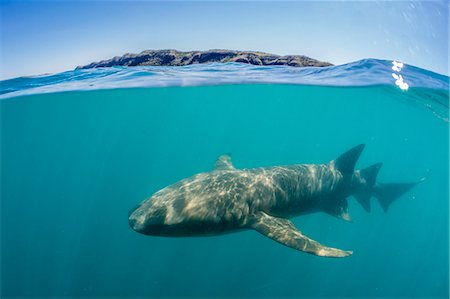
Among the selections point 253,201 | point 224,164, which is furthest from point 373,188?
point 253,201

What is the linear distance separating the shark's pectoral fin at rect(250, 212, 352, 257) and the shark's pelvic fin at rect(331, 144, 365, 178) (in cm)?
409

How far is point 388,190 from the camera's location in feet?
41.4

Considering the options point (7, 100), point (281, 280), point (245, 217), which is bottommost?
point (281, 280)

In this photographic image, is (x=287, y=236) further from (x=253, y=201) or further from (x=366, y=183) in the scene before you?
(x=366, y=183)

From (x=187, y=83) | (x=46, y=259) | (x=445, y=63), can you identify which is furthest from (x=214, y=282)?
(x=445, y=63)

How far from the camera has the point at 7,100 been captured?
76.7ft

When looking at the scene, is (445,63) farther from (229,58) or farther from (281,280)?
(281,280)

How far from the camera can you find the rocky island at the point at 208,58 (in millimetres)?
20923

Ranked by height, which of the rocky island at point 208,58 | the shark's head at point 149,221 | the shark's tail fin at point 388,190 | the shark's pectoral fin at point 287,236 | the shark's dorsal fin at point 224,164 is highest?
the rocky island at point 208,58

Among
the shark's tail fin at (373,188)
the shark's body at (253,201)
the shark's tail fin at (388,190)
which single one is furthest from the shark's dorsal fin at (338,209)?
the shark's tail fin at (388,190)

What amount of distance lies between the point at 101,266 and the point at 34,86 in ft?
42.8

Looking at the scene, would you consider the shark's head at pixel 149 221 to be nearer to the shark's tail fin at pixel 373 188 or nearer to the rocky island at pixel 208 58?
the shark's tail fin at pixel 373 188

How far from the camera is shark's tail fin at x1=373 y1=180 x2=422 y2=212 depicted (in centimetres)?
1247

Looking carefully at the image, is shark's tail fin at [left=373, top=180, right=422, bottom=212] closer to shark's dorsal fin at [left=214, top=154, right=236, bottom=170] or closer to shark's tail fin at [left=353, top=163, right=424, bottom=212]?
shark's tail fin at [left=353, top=163, right=424, bottom=212]
